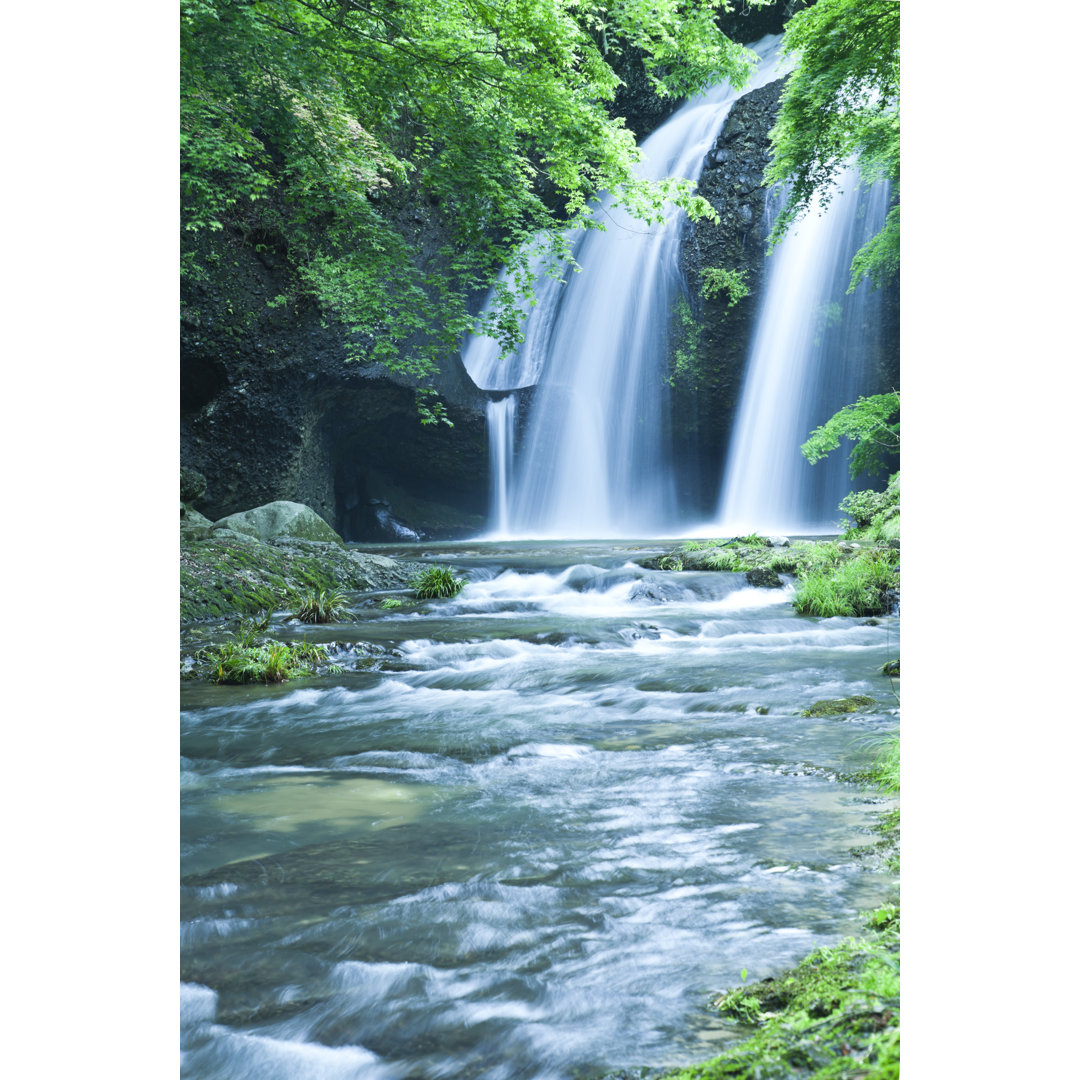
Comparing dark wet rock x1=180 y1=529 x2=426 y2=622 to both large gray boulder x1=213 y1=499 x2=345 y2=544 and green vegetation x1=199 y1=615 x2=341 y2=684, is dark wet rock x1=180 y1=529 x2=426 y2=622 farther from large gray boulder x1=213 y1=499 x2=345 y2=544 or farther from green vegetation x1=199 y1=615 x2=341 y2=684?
green vegetation x1=199 y1=615 x2=341 y2=684

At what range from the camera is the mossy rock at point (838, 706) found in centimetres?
410

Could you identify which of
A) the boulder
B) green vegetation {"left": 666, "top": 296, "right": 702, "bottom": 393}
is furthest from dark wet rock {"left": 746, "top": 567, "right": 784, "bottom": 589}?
green vegetation {"left": 666, "top": 296, "right": 702, "bottom": 393}

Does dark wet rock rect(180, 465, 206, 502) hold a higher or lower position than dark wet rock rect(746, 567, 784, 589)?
higher

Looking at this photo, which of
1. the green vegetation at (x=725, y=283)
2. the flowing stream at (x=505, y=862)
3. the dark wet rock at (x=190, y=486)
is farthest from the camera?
the green vegetation at (x=725, y=283)

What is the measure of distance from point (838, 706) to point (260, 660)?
3.54m

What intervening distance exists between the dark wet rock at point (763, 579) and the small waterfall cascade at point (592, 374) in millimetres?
9576

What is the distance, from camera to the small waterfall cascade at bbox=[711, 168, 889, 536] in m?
17.4

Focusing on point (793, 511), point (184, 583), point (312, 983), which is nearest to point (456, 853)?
point (312, 983)

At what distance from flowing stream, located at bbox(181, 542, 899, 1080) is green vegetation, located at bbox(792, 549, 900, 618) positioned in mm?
2631

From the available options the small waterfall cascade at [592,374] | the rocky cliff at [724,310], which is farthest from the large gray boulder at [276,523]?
the rocky cliff at [724,310]

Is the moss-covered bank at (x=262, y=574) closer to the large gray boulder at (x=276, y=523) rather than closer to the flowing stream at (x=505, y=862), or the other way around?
the large gray boulder at (x=276, y=523)

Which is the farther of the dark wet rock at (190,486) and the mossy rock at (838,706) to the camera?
the dark wet rock at (190,486)

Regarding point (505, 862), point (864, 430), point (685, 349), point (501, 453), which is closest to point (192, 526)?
point (505, 862)

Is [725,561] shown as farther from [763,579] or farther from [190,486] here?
[190,486]
